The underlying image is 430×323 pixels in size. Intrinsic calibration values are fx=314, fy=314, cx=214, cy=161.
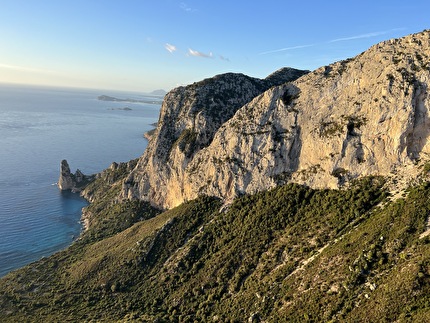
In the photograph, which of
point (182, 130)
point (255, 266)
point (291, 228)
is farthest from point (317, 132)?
point (182, 130)

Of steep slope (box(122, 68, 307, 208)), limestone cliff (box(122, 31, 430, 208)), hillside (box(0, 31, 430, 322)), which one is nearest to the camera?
hillside (box(0, 31, 430, 322))

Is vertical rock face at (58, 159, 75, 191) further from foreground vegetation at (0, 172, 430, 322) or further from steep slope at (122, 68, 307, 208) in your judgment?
foreground vegetation at (0, 172, 430, 322)

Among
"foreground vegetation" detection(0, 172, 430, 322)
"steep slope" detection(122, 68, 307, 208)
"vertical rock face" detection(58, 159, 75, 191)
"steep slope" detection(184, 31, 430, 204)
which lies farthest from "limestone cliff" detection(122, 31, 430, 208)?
"vertical rock face" detection(58, 159, 75, 191)

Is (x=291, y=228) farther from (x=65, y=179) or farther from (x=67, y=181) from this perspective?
(x=65, y=179)

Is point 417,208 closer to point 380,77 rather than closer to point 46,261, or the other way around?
point 380,77

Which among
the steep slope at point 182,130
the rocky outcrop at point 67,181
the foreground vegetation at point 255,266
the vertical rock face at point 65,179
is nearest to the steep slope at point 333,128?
the foreground vegetation at point 255,266

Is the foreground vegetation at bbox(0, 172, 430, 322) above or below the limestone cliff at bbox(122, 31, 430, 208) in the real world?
below
